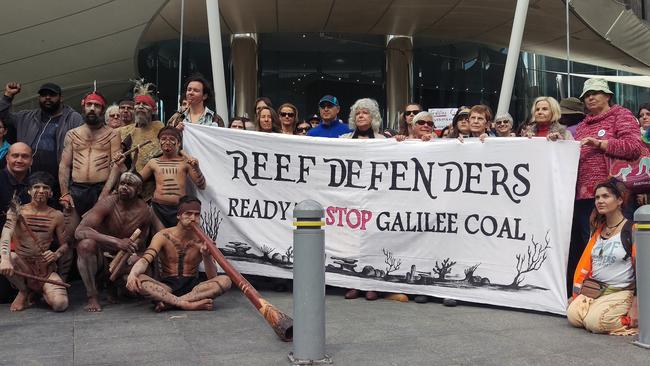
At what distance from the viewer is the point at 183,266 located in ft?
19.3

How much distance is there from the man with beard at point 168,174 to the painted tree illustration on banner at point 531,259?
3159 mm

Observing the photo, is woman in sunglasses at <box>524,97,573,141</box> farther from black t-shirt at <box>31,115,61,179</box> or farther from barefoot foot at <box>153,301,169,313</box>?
black t-shirt at <box>31,115,61,179</box>

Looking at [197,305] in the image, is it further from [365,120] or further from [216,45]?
[216,45]

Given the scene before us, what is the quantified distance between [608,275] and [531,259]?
811 millimetres

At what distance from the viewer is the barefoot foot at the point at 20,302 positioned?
19.7ft

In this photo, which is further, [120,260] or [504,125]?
[504,125]

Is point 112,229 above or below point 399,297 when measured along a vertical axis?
above

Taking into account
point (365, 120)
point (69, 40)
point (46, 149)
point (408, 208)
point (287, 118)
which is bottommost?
point (408, 208)

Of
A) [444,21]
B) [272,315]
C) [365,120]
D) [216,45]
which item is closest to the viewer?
[272,315]

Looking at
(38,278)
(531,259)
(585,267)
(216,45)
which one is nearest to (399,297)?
(531,259)

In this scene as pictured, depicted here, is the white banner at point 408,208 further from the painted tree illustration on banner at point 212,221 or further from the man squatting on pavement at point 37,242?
the man squatting on pavement at point 37,242

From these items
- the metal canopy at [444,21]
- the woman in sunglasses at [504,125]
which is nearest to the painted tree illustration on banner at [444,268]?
the woman in sunglasses at [504,125]

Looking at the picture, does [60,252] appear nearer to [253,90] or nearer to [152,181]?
[152,181]

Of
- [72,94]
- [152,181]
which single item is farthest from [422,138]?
[72,94]
